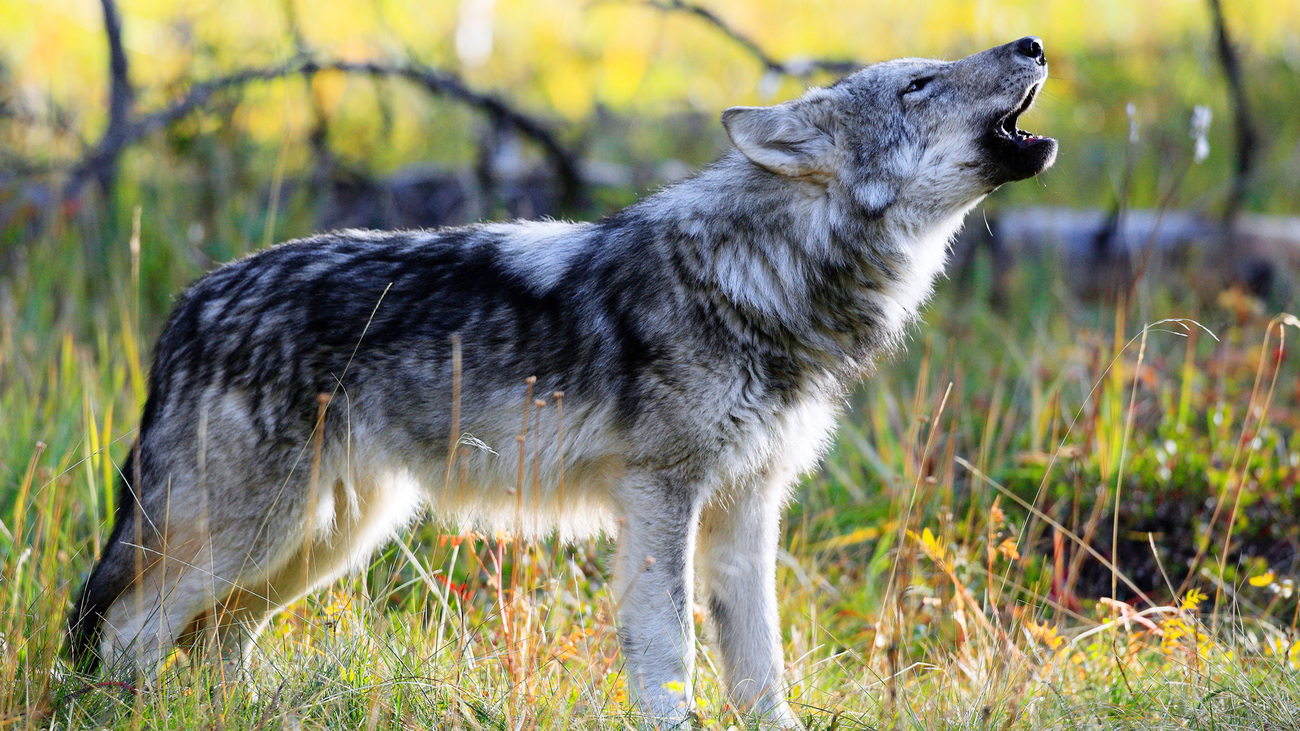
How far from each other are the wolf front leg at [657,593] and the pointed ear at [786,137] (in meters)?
1.06

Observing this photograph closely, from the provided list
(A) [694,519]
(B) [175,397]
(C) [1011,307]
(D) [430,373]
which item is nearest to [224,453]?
(B) [175,397]

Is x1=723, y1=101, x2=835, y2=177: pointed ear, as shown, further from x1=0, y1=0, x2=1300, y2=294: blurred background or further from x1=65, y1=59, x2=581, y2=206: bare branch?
x1=65, y1=59, x2=581, y2=206: bare branch

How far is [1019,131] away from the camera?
332cm

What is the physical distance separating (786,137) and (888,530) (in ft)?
6.40

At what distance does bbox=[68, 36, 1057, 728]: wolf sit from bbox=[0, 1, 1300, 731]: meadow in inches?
8.7

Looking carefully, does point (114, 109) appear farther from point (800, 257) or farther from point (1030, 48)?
point (1030, 48)

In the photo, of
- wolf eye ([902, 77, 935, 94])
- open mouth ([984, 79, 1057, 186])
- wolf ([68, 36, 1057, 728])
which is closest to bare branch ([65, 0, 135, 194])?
wolf ([68, 36, 1057, 728])

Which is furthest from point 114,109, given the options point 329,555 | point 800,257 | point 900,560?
point 900,560

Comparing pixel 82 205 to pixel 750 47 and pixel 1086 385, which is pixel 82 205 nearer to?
pixel 750 47

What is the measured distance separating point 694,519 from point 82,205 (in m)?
5.11

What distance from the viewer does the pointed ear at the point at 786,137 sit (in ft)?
10.1

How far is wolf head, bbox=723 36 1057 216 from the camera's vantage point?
10.3 feet

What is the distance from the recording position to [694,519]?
3.06m

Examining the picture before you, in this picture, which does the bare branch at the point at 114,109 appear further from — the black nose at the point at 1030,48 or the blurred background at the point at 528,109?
the black nose at the point at 1030,48
